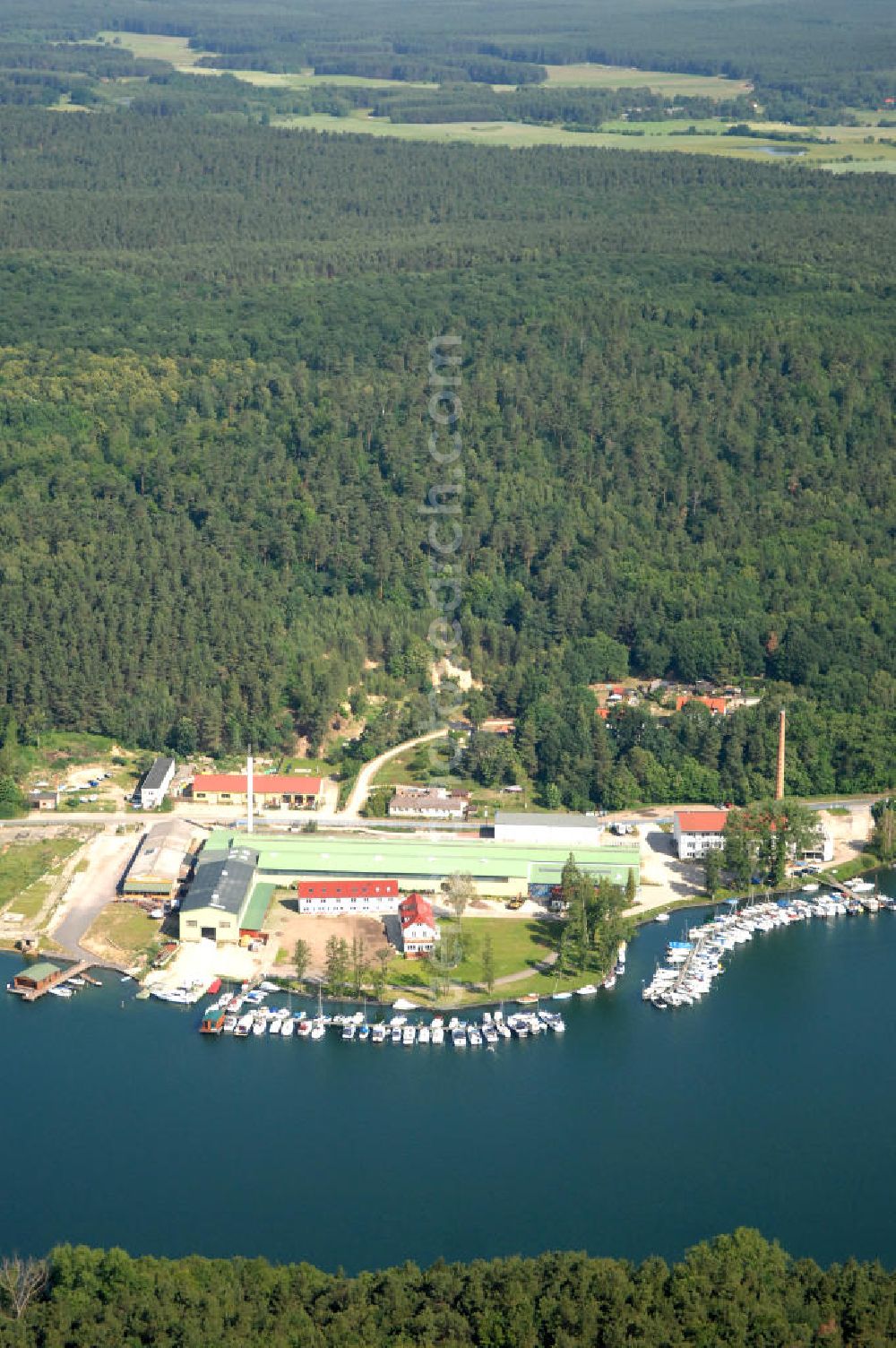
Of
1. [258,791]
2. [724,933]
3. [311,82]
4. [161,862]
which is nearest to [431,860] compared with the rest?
[258,791]

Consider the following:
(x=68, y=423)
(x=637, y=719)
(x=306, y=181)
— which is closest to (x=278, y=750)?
(x=637, y=719)

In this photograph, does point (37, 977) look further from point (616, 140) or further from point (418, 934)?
point (616, 140)

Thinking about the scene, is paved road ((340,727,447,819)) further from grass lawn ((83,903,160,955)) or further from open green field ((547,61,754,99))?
open green field ((547,61,754,99))

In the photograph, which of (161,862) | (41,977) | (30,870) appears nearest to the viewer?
(41,977)

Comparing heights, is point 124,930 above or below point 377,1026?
below

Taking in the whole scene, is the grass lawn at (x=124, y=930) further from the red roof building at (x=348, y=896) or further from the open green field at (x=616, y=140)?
the open green field at (x=616, y=140)

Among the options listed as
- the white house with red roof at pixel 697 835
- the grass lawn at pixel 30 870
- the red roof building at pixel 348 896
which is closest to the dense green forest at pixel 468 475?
the white house with red roof at pixel 697 835

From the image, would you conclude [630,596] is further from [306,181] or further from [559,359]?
[306,181]

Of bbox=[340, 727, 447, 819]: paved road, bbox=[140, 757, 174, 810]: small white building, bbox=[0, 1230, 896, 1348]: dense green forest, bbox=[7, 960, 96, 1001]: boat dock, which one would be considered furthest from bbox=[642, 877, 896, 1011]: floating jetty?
bbox=[140, 757, 174, 810]: small white building

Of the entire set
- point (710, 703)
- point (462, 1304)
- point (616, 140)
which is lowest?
point (462, 1304)
